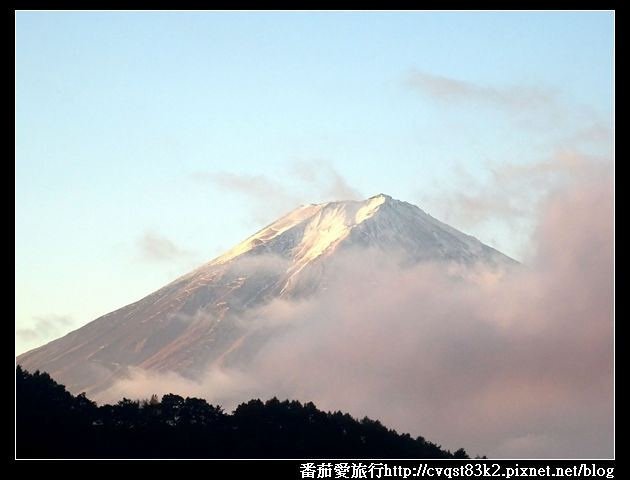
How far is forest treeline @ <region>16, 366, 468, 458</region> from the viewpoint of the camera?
4847 cm

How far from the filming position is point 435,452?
58.2m

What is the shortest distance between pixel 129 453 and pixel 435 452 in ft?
54.8

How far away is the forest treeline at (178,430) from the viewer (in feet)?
159

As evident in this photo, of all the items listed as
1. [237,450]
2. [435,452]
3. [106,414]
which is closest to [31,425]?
[106,414]

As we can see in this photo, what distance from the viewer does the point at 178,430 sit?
51250mm

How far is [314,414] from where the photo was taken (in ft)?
181
